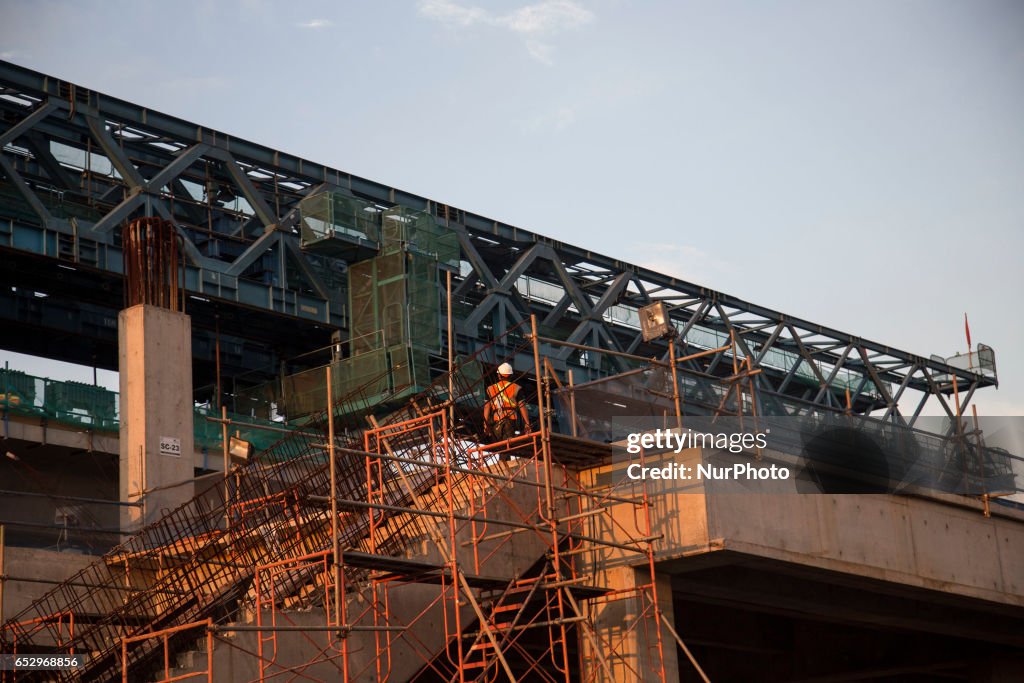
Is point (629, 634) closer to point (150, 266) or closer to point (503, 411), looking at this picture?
point (503, 411)

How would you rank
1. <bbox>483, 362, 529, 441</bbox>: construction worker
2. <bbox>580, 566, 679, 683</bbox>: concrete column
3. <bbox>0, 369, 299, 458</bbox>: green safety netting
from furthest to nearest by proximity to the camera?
<bbox>0, 369, 299, 458</bbox>: green safety netting
<bbox>483, 362, 529, 441</bbox>: construction worker
<bbox>580, 566, 679, 683</bbox>: concrete column

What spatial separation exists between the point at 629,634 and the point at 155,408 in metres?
12.7

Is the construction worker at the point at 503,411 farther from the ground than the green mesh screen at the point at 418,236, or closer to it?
closer to it

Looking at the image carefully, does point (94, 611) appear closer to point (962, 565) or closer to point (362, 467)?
point (362, 467)

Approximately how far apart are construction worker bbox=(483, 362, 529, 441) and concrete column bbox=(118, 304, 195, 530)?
25.3ft

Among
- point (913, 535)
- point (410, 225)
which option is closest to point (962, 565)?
point (913, 535)

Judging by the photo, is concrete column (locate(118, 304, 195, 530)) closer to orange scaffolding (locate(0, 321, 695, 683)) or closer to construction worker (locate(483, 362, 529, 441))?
orange scaffolding (locate(0, 321, 695, 683))

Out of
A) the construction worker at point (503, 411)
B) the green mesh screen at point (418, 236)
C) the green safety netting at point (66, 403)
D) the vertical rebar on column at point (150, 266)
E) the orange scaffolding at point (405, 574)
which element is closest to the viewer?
the orange scaffolding at point (405, 574)

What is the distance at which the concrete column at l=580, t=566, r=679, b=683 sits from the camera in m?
21.9

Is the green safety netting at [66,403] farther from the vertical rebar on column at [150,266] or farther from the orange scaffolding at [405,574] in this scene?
the orange scaffolding at [405,574]

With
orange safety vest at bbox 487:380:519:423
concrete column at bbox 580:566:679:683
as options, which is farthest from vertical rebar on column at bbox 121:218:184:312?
concrete column at bbox 580:566:679:683

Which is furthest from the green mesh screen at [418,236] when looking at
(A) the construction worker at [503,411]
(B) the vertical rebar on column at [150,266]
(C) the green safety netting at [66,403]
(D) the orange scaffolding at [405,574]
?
(D) the orange scaffolding at [405,574]

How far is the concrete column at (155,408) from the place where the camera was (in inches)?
1152

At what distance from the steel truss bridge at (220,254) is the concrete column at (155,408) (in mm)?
6415
